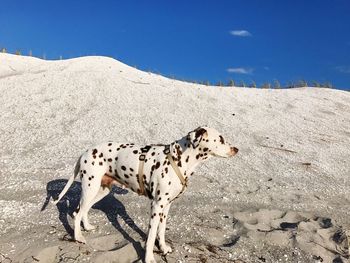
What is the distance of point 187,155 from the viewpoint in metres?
6.25

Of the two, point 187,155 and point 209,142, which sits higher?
point 209,142

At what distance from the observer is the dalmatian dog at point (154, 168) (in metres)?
6.18

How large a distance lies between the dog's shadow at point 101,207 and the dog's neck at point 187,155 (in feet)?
5.19

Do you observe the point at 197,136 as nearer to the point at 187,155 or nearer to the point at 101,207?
the point at 187,155

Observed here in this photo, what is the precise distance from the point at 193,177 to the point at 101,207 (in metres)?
2.98

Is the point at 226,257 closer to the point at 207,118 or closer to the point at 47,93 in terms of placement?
the point at 207,118

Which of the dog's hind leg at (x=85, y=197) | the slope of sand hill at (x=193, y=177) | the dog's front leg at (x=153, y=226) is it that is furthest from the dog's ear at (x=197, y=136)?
the slope of sand hill at (x=193, y=177)

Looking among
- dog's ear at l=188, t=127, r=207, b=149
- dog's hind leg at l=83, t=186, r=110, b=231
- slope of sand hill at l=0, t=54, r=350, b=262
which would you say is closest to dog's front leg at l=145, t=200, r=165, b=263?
slope of sand hill at l=0, t=54, r=350, b=262

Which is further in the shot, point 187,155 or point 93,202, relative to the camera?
point 93,202

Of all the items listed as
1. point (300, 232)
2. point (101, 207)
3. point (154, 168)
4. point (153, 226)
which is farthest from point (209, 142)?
point (101, 207)

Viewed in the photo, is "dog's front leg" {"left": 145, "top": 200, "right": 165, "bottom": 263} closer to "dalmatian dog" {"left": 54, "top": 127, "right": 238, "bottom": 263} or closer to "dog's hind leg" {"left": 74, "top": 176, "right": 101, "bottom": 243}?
"dalmatian dog" {"left": 54, "top": 127, "right": 238, "bottom": 263}

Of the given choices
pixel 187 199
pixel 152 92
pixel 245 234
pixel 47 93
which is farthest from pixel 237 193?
pixel 47 93

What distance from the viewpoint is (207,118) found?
1562cm

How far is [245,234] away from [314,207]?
8.57 ft
